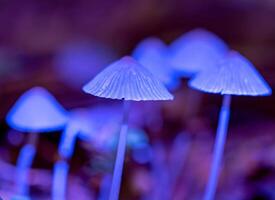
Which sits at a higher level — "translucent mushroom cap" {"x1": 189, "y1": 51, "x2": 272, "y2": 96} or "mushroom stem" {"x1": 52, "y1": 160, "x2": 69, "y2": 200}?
"translucent mushroom cap" {"x1": 189, "y1": 51, "x2": 272, "y2": 96}

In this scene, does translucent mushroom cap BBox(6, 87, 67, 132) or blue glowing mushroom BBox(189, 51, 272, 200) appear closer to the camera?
blue glowing mushroom BBox(189, 51, 272, 200)

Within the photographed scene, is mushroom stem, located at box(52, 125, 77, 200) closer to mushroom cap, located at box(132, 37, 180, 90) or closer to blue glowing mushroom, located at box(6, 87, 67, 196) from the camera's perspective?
blue glowing mushroom, located at box(6, 87, 67, 196)

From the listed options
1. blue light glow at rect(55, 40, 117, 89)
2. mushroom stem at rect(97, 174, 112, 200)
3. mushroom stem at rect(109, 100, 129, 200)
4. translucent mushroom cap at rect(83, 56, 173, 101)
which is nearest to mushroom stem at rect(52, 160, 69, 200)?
mushroom stem at rect(97, 174, 112, 200)

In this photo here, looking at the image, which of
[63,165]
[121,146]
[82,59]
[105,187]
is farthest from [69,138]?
[82,59]

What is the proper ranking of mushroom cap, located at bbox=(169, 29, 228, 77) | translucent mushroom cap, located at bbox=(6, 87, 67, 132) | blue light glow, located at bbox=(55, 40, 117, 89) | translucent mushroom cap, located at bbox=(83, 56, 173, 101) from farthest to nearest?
blue light glow, located at bbox=(55, 40, 117, 89) < mushroom cap, located at bbox=(169, 29, 228, 77) < translucent mushroom cap, located at bbox=(6, 87, 67, 132) < translucent mushroom cap, located at bbox=(83, 56, 173, 101)

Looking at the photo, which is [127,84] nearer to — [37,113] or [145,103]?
[37,113]

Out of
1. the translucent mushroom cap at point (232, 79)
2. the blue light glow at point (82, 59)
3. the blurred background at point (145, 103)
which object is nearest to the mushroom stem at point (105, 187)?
the blurred background at point (145, 103)

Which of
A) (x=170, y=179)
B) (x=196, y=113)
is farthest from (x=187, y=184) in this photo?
(x=196, y=113)
